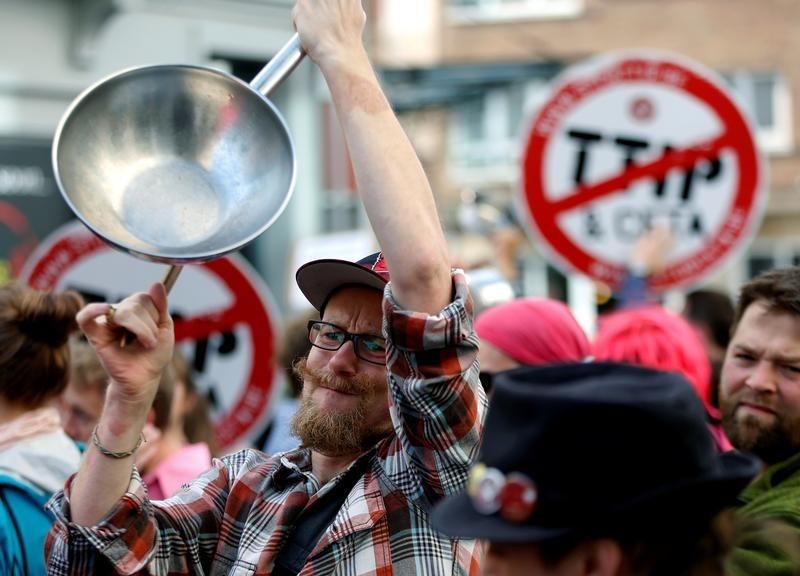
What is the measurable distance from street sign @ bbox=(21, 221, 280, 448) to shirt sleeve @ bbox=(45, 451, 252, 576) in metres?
2.63

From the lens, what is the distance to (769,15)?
25.9 metres

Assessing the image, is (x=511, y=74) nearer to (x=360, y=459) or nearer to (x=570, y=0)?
(x=570, y=0)

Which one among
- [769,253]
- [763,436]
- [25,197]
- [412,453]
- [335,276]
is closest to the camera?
[412,453]

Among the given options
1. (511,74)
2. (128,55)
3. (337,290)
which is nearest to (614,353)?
(337,290)

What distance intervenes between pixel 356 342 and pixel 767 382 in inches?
44.9

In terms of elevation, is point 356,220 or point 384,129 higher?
point 384,129

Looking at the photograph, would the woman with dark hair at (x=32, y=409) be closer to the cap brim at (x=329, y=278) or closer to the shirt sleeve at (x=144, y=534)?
the shirt sleeve at (x=144, y=534)

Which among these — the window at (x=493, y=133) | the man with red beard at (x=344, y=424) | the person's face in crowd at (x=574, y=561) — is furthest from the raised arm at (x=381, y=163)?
the window at (x=493, y=133)

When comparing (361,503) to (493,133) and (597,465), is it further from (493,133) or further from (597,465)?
(493,133)

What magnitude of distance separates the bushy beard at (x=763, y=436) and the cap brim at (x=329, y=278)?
1.10m

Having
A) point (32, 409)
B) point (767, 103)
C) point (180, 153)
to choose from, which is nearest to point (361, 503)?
point (180, 153)

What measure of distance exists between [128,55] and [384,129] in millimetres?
8027

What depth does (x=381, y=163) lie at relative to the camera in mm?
2543

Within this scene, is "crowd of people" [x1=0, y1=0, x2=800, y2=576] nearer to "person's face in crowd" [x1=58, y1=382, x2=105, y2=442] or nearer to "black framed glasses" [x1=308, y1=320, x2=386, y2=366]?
"black framed glasses" [x1=308, y1=320, x2=386, y2=366]
